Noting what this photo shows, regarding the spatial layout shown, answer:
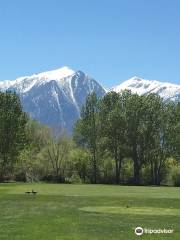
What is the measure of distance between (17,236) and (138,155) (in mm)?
96197

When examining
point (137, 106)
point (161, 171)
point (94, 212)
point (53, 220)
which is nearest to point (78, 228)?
point (53, 220)

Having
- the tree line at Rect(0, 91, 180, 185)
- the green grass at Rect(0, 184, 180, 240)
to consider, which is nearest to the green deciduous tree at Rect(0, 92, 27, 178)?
the tree line at Rect(0, 91, 180, 185)

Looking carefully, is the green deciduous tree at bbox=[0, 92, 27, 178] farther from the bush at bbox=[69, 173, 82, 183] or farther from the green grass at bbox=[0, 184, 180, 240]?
the green grass at bbox=[0, 184, 180, 240]

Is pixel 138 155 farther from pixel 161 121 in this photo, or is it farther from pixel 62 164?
pixel 62 164

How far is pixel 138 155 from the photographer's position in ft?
398

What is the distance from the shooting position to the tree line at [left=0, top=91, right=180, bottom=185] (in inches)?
4427

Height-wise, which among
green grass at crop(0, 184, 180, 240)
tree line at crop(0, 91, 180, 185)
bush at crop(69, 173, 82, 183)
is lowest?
green grass at crop(0, 184, 180, 240)

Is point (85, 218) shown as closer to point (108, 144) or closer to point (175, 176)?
point (108, 144)

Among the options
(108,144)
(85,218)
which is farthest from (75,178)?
(85,218)

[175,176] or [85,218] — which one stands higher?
[175,176]

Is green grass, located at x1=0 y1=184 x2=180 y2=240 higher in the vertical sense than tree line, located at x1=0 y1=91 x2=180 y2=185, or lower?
lower

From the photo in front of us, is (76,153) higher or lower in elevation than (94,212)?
higher

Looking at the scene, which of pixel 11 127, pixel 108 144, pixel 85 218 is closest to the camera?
pixel 85 218

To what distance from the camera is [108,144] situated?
121 m
